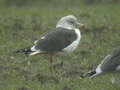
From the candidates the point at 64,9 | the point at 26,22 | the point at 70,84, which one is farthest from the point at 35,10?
the point at 70,84

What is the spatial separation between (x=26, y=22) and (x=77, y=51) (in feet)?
10.0

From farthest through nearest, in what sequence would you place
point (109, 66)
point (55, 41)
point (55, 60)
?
point (55, 60)
point (55, 41)
point (109, 66)

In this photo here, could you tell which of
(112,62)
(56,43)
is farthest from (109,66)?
(56,43)

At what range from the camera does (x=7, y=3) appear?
16422 mm

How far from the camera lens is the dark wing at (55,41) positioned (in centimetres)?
794

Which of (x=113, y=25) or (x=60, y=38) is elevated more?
(x=60, y=38)

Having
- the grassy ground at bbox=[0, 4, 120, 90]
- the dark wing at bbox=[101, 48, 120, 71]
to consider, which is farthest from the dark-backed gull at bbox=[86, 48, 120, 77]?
the grassy ground at bbox=[0, 4, 120, 90]

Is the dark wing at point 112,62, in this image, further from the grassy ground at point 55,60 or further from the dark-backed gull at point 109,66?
the grassy ground at point 55,60

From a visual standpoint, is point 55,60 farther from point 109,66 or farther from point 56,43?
point 109,66

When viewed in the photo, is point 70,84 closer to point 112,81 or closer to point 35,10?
point 112,81

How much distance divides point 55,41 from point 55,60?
1104 millimetres

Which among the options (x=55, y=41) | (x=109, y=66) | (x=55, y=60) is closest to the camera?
(x=109, y=66)

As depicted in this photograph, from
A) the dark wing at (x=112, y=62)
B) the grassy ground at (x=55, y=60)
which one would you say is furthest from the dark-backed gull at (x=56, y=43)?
the dark wing at (x=112, y=62)

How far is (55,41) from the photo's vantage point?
8000mm
